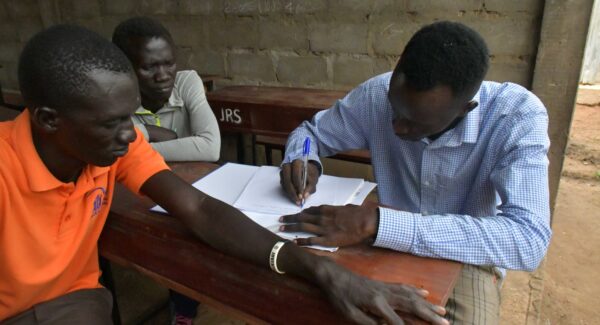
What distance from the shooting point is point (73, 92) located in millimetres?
1074

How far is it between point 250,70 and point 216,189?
257cm

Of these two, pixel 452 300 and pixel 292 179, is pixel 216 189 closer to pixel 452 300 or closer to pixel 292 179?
pixel 292 179

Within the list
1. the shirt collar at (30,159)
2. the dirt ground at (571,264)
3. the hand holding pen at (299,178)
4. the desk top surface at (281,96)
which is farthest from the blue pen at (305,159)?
the dirt ground at (571,264)

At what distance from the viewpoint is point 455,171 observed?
5.08 ft

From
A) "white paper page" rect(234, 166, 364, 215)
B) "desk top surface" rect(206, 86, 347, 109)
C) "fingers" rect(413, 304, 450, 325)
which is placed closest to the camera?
"fingers" rect(413, 304, 450, 325)

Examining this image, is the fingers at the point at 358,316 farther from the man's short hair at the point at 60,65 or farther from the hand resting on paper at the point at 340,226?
the man's short hair at the point at 60,65

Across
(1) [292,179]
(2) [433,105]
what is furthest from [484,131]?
(1) [292,179]

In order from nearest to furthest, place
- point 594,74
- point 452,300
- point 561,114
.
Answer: point 452,300, point 561,114, point 594,74

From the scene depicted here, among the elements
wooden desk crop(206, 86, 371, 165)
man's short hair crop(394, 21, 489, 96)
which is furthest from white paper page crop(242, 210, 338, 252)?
wooden desk crop(206, 86, 371, 165)

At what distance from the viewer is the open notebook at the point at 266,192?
4.40 ft

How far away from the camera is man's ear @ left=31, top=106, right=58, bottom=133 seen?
1101 millimetres

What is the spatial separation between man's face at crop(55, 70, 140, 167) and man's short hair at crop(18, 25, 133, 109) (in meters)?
0.02

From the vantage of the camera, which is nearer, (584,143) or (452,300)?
(452,300)

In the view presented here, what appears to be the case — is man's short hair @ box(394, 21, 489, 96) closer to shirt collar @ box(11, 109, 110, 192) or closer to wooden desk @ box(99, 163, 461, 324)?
wooden desk @ box(99, 163, 461, 324)
